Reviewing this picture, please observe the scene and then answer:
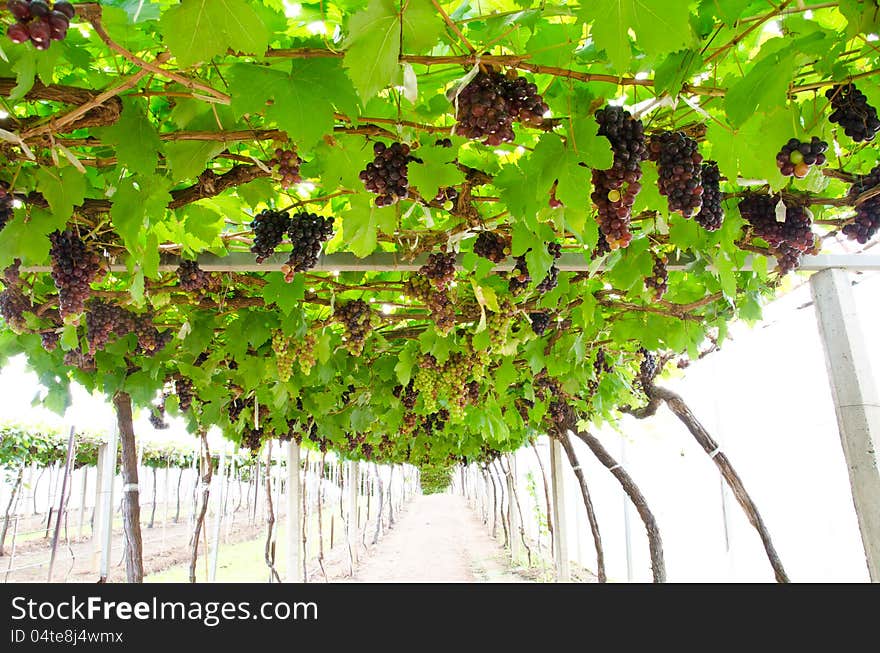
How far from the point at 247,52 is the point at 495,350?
292 centimetres

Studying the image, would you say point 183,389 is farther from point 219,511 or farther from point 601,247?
point 601,247

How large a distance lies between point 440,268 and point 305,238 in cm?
70

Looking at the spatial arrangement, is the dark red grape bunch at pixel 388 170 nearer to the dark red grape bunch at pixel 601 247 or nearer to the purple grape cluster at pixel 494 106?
the purple grape cluster at pixel 494 106

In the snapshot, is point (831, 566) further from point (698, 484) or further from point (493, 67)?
point (493, 67)

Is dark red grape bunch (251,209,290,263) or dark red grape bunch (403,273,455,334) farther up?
dark red grape bunch (251,209,290,263)

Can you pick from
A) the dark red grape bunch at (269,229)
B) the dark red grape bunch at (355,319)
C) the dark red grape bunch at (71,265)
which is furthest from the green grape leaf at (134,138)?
the dark red grape bunch at (355,319)

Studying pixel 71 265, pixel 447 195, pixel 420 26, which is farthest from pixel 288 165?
pixel 71 265

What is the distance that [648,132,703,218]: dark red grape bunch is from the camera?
1.86 metres

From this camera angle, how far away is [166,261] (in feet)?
9.79

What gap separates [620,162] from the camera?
1.79 metres

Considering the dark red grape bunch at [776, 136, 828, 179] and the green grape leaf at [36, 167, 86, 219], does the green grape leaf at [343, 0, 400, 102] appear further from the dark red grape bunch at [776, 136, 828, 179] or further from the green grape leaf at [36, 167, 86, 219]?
the green grape leaf at [36, 167, 86, 219]

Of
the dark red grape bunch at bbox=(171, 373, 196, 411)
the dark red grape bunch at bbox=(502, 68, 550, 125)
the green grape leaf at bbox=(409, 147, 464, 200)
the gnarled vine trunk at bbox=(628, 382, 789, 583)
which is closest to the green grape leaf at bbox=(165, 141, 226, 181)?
the green grape leaf at bbox=(409, 147, 464, 200)

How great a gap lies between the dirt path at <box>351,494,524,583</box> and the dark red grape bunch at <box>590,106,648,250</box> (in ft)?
32.3

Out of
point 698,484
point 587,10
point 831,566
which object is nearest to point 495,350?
point 587,10
